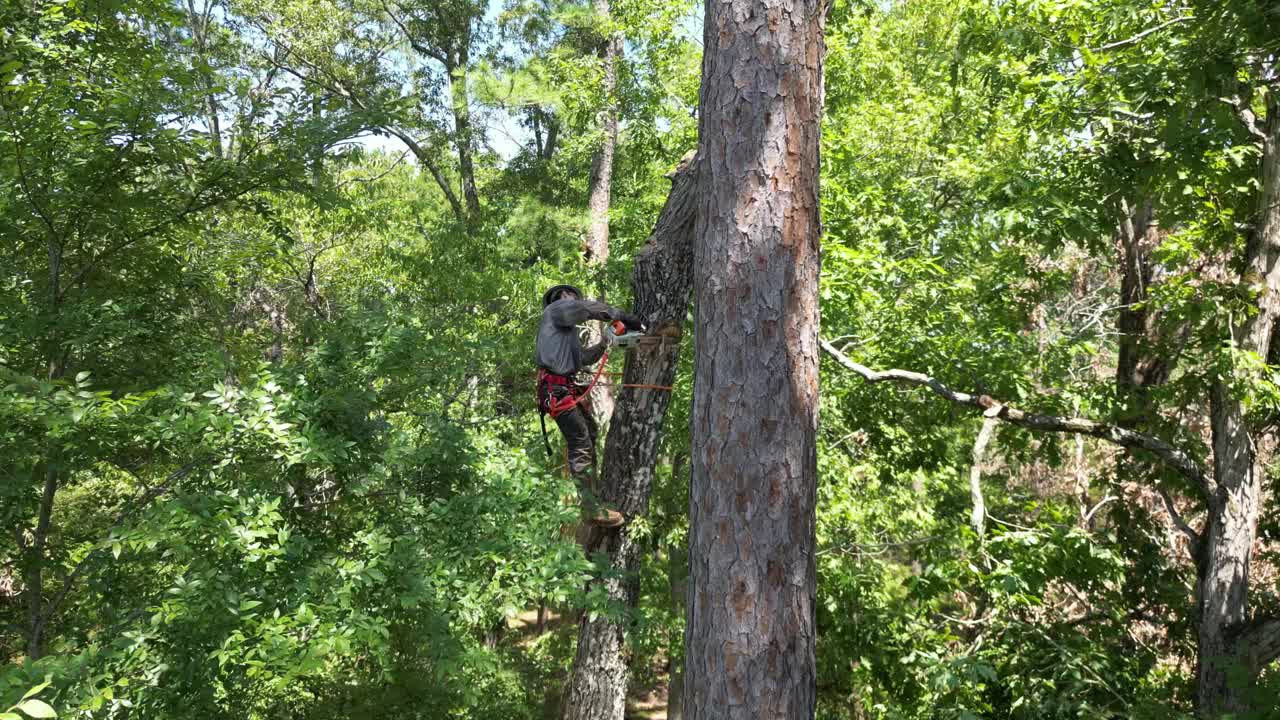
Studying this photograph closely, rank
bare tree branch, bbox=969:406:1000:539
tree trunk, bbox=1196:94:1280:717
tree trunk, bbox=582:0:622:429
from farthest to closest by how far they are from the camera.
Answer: tree trunk, bbox=582:0:622:429
tree trunk, bbox=1196:94:1280:717
bare tree branch, bbox=969:406:1000:539

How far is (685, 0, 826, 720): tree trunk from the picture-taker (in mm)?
2807

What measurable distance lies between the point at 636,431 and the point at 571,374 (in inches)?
29.2

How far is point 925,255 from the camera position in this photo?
9.73m

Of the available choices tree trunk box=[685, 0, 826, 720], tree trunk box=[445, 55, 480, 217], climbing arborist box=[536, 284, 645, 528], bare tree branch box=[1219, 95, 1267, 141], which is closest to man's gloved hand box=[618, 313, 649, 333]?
climbing arborist box=[536, 284, 645, 528]

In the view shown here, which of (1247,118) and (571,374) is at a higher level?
(1247,118)

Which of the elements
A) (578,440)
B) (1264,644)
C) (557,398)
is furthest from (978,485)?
(557,398)

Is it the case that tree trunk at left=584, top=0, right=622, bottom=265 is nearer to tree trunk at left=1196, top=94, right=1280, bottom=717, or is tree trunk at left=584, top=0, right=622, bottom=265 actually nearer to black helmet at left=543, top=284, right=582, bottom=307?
black helmet at left=543, top=284, right=582, bottom=307

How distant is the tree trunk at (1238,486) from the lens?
218 inches

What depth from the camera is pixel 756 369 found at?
2.91m

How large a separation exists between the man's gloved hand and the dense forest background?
1.06 meters

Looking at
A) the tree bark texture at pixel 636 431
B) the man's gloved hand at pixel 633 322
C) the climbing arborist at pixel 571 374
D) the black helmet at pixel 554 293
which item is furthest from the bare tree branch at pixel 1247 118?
the black helmet at pixel 554 293

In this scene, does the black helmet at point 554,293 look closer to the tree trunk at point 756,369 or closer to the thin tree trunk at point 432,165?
the tree trunk at point 756,369

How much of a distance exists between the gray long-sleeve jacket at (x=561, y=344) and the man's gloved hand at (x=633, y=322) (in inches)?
16.7

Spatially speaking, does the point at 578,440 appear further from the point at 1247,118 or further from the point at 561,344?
the point at 1247,118
